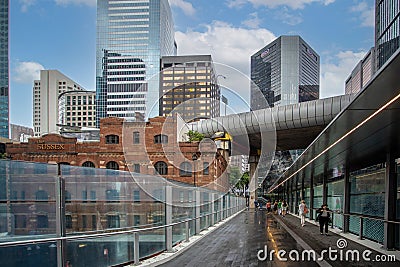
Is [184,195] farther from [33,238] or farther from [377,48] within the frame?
[377,48]

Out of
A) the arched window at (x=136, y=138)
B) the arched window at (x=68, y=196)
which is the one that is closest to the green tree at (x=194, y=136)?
the arched window at (x=136, y=138)

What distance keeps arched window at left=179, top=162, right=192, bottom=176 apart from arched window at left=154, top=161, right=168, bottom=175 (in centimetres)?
225

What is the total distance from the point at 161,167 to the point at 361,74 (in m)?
100

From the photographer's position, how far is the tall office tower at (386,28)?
78.8 m

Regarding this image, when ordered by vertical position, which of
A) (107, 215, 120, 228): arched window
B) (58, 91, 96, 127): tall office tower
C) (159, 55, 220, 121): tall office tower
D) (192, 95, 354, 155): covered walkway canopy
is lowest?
(107, 215, 120, 228): arched window

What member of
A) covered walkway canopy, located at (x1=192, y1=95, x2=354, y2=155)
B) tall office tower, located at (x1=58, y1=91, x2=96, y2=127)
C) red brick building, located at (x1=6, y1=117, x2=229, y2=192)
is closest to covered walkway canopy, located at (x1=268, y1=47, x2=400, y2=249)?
covered walkway canopy, located at (x1=192, y1=95, x2=354, y2=155)

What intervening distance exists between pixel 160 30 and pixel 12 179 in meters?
183

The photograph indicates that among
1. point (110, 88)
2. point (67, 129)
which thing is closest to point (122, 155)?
point (67, 129)

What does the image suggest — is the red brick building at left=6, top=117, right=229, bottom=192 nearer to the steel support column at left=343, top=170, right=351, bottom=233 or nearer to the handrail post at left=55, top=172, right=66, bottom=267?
the steel support column at left=343, top=170, right=351, bottom=233

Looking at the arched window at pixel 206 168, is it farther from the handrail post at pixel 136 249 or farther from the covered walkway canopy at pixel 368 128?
the handrail post at pixel 136 249

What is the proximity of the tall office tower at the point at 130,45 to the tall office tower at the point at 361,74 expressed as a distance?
75.1 m

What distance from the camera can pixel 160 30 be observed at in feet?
605

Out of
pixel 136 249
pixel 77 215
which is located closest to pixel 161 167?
pixel 136 249

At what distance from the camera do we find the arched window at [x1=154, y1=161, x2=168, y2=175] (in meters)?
64.1
